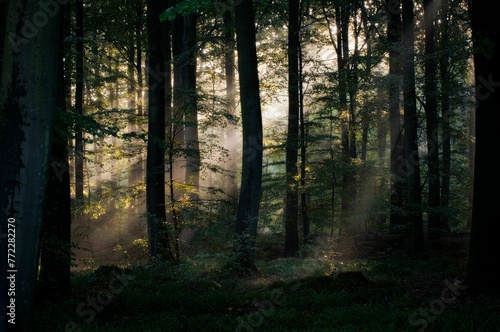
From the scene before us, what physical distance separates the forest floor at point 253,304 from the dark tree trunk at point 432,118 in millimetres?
7354

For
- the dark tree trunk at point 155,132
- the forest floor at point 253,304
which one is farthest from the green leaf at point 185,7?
the dark tree trunk at point 155,132

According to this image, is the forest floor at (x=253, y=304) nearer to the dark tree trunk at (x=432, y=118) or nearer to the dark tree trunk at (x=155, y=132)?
the dark tree trunk at (x=155, y=132)

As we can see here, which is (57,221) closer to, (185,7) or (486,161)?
(185,7)

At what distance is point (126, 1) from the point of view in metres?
19.7

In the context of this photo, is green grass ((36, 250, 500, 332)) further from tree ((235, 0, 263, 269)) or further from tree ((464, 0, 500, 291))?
tree ((235, 0, 263, 269))

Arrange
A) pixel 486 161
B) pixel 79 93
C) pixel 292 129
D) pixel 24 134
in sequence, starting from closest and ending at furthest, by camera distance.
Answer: pixel 24 134 → pixel 486 161 → pixel 292 129 → pixel 79 93

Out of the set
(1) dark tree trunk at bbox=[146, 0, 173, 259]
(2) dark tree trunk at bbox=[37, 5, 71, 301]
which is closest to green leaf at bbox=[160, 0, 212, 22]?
(2) dark tree trunk at bbox=[37, 5, 71, 301]

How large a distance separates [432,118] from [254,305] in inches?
477

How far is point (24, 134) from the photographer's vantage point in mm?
4625

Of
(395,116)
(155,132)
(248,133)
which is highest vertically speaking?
(395,116)

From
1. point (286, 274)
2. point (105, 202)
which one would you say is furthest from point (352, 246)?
point (105, 202)

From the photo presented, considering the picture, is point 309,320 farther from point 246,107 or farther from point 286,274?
point 246,107

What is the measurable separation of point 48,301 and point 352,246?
1354cm

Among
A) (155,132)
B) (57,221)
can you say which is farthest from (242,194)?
(57,221)
